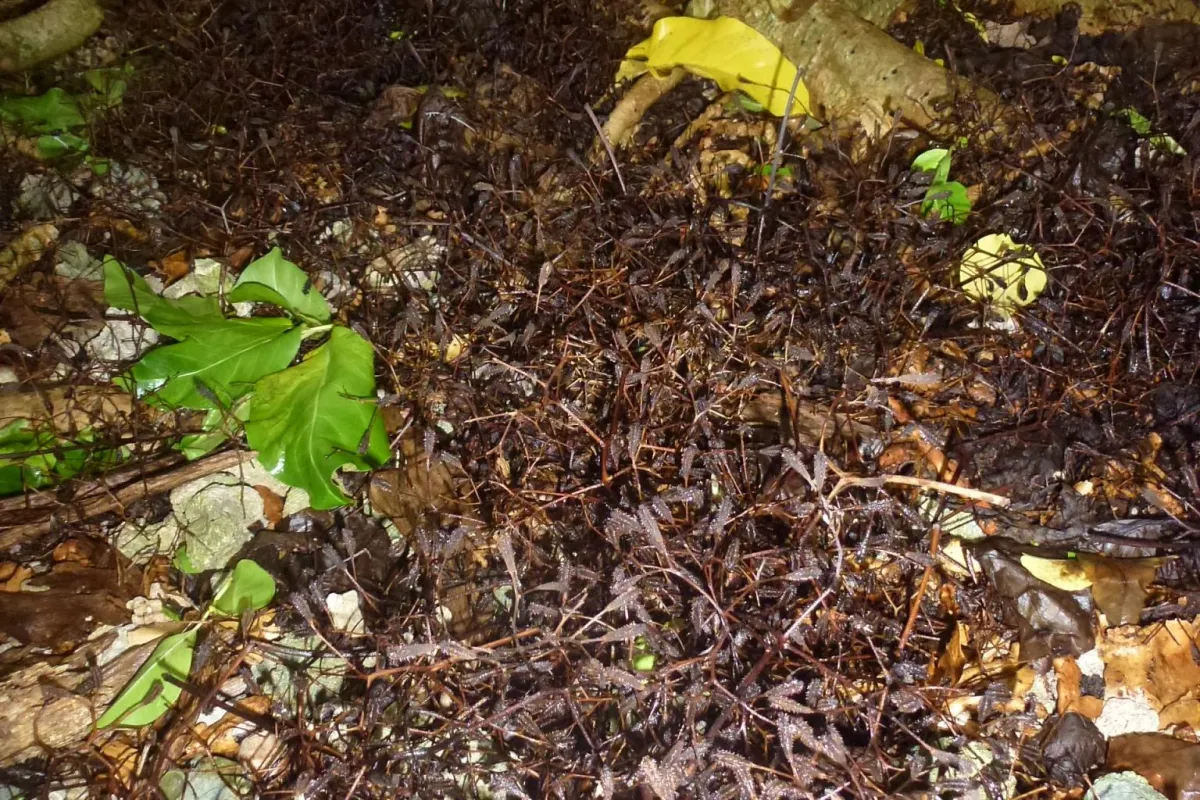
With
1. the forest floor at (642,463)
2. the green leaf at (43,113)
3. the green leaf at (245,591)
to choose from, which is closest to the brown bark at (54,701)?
the forest floor at (642,463)

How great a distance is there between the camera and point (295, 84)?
8.48 feet

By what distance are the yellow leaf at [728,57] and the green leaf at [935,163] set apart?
0.47 meters

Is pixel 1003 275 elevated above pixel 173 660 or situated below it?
above

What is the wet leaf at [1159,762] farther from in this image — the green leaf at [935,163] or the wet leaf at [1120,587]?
the green leaf at [935,163]

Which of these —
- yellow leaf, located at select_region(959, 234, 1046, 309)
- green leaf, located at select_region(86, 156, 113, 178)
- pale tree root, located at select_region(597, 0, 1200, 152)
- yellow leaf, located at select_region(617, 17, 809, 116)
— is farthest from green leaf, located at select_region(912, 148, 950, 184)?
green leaf, located at select_region(86, 156, 113, 178)

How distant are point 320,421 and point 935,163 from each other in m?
1.97

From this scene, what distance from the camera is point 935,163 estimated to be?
225 cm

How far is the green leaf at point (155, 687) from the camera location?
1612 mm

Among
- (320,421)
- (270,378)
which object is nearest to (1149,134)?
(320,421)

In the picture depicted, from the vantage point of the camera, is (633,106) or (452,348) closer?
(452,348)

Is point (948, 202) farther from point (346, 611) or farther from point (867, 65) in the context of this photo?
point (346, 611)

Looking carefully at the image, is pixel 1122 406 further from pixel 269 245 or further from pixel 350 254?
pixel 269 245

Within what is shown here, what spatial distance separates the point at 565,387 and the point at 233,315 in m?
1.01

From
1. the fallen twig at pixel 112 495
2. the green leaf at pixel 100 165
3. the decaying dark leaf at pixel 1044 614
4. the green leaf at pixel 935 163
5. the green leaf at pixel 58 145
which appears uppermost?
the green leaf at pixel 935 163
